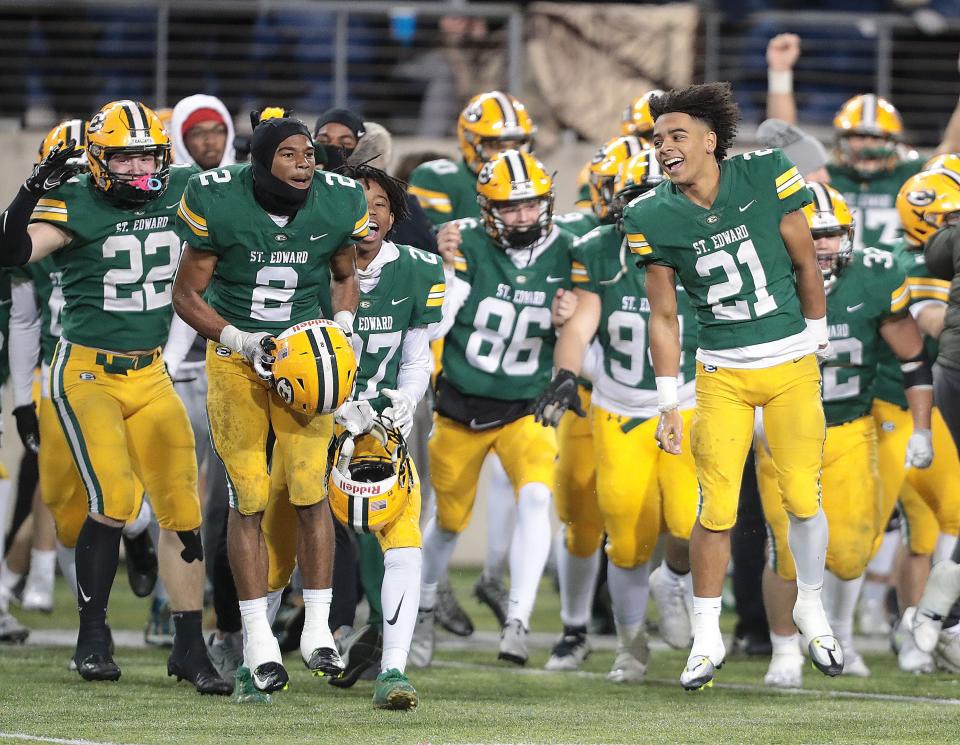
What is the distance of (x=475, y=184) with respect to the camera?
849 centimetres

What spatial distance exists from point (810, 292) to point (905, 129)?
6.94m

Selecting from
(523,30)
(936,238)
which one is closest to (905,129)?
(523,30)

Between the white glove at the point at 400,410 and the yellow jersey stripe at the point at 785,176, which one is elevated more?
the yellow jersey stripe at the point at 785,176

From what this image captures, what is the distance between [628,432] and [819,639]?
1352mm

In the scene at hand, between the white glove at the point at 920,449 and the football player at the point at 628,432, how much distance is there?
0.90 meters

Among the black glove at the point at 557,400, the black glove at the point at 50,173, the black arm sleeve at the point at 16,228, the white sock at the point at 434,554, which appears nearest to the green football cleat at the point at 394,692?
the black glove at the point at 557,400

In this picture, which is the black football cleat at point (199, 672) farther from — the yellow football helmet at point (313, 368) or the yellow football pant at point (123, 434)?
the yellow football helmet at point (313, 368)

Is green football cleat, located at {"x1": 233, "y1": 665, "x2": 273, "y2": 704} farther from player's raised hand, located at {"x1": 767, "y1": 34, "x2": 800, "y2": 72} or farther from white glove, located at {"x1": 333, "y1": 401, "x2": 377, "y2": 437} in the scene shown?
player's raised hand, located at {"x1": 767, "y1": 34, "x2": 800, "y2": 72}

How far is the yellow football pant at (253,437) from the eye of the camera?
5.85 meters

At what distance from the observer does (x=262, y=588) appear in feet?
19.3

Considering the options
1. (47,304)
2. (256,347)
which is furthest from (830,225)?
(47,304)

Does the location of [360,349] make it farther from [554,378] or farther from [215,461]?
[215,461]

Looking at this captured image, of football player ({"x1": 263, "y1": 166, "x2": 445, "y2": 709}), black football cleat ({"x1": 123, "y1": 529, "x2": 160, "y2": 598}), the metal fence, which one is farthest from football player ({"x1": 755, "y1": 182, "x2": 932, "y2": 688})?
the metal fence

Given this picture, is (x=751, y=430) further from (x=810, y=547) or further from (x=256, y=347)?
(x=256, y=347)
